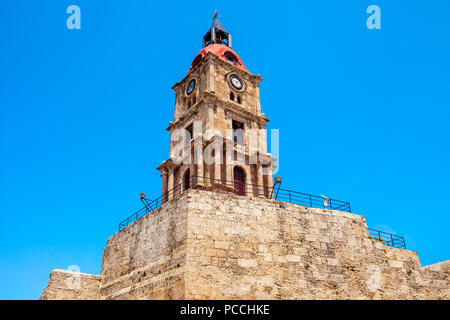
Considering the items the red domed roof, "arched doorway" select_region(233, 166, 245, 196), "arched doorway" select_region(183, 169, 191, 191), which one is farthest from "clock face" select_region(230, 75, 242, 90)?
"arched doorway" select_region(183, 169, 191, 191)

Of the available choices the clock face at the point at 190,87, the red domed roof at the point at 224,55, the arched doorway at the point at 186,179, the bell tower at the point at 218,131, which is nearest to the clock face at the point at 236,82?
the bell tower at the point at 218,131

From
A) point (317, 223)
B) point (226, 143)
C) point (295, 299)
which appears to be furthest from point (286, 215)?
point (226, 143)

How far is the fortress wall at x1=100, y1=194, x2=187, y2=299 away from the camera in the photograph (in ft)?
42.7

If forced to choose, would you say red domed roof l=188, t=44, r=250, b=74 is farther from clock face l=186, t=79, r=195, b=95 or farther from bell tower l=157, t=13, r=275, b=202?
clock face l=186, t=79, r=195, b=95

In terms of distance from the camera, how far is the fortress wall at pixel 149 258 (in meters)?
13.0

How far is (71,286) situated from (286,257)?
986cm

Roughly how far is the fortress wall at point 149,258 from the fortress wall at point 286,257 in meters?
0.59

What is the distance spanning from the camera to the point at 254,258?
13297 mm

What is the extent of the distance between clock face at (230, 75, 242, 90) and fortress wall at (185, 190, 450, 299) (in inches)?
727

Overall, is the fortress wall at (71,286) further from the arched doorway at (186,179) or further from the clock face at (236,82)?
the clock face at (236,82)

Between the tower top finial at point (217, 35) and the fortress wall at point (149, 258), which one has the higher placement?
the tower top finial at point (217, 35)

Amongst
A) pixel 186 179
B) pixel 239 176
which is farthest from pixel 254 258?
pixel 186 179

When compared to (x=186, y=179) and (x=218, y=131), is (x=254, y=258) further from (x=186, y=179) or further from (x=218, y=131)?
(x=186, y=179)

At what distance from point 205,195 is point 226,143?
13.6 metres
